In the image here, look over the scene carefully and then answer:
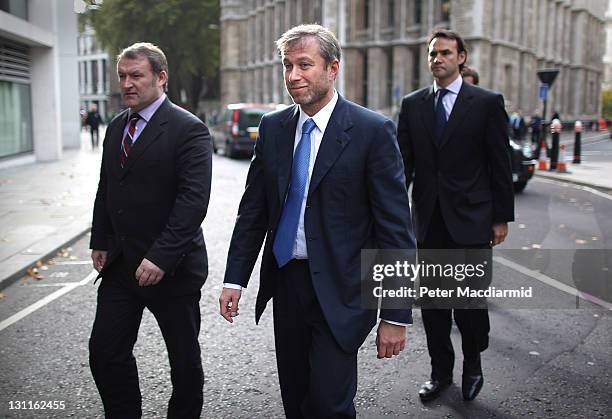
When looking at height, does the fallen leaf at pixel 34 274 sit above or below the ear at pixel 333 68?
below

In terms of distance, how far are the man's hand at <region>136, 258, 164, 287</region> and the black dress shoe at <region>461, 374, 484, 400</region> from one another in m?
1.90

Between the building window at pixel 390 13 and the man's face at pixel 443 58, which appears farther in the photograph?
the building window at pixel 390 13

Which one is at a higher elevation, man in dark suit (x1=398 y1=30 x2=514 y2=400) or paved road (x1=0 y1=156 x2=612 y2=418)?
man in dark suit (x1=398 y1=30 x2=514 y2=400)

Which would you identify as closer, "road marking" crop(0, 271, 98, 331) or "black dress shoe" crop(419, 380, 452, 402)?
"black dress shoe" crop(419, 380, 452, 402)

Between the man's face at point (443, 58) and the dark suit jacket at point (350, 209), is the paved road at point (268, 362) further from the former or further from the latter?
the man's face at point (443, 58)

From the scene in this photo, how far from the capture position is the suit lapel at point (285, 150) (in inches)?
108

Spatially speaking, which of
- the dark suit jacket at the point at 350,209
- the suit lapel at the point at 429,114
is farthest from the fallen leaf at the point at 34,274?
the dark suit jacket at the point at 350,209

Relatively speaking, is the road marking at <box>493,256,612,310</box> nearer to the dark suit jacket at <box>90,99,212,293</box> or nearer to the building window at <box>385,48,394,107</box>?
the dark suit jacket at <box>90,99,212,293</box>

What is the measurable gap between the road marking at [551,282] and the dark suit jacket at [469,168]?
2602 mm

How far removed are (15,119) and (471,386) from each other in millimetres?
19738

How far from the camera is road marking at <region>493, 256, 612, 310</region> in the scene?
19.7ft

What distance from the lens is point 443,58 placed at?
3822mm

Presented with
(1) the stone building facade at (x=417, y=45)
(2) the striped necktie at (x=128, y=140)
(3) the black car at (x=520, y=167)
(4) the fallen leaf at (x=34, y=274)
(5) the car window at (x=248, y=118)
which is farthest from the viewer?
(1) the stone building facade at (x=417, y=45)

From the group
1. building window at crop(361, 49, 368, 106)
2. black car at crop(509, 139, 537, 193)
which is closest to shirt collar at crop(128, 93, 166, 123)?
black car at crop(509, 139, 537, 193)
